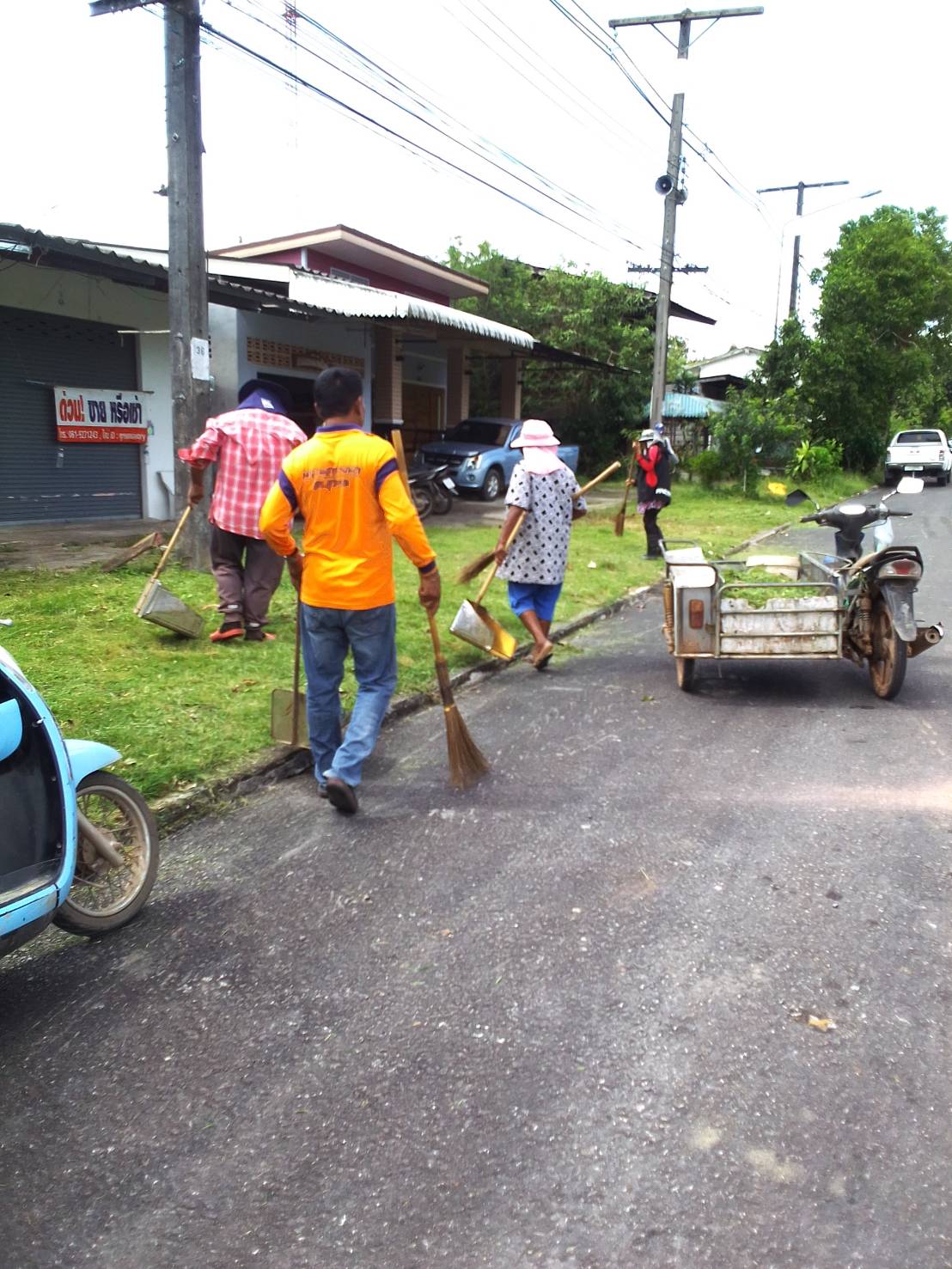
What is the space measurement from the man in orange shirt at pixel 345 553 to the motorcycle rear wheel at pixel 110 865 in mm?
982

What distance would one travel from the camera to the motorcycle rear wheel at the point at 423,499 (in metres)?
15.2

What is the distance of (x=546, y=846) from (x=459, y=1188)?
6.25 feet

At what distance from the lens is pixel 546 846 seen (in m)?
4.12

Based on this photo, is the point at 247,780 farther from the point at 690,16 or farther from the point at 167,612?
the point at 690,16

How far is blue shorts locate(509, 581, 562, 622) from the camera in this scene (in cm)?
711

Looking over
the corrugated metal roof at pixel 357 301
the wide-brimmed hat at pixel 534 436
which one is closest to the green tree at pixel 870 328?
the corrugated metal roof at pixel 357 301

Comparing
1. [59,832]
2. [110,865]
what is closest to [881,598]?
[110,865]

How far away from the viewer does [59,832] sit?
10.0ft

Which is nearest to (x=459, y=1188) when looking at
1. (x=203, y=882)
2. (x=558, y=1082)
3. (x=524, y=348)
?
(x=558, y=1082)

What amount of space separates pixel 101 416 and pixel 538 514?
842cm

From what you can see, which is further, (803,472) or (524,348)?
(803,472)

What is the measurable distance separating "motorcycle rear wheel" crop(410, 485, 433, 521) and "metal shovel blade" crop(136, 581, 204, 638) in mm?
8475

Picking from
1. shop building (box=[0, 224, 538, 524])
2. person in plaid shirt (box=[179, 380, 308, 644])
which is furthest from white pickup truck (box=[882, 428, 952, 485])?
person in plaid shirt (box=[179, 380, 308, 644])

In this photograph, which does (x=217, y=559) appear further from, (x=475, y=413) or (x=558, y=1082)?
(x=475, y=413)
